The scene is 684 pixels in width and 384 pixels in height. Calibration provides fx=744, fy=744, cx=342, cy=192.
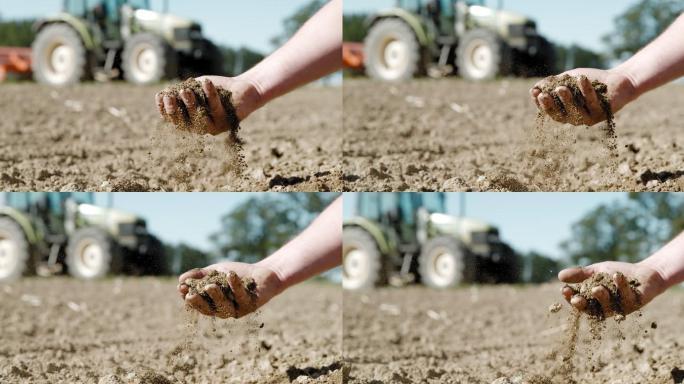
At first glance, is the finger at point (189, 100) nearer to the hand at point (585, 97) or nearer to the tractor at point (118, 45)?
the hand at point (585, 97)

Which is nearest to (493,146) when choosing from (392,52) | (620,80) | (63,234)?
(620,80)

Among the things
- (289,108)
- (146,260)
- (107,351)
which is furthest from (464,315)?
(146,260)

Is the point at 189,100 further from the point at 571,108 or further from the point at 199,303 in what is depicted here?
the point at 571,108

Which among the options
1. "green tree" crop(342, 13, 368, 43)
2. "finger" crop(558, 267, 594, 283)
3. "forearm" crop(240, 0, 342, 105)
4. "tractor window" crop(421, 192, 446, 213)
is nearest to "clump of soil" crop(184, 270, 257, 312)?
"forearm" crop(240, 0, 342, 105)

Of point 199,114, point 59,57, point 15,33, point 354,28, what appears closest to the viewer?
point 199,114

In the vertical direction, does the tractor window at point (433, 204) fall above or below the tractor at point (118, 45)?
below

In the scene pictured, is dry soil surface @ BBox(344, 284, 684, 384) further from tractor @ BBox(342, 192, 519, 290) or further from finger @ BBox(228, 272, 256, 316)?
finger @ BBox(228, 272, 256, 316)

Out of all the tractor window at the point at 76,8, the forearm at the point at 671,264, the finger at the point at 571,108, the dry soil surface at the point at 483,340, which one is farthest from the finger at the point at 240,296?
the tractor window at the point at 76,8
